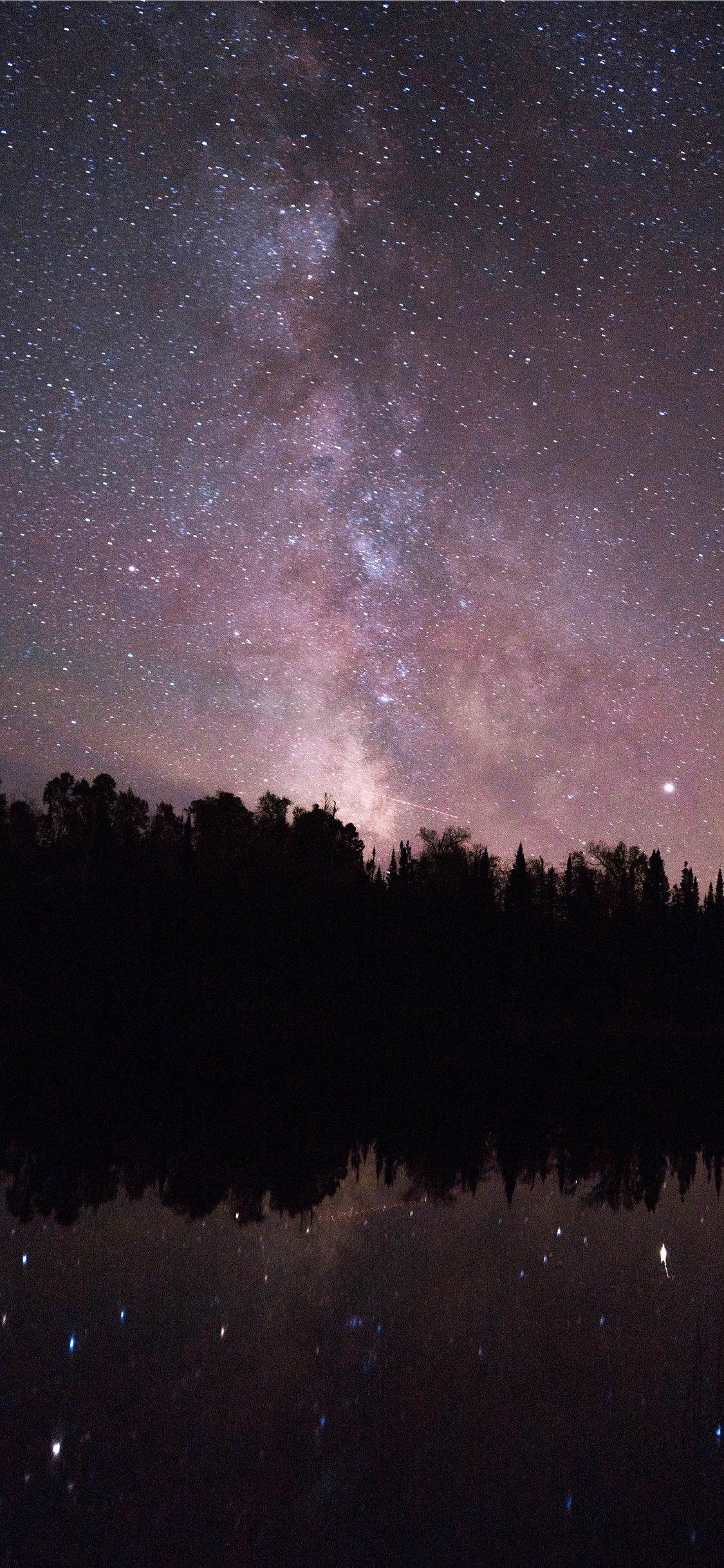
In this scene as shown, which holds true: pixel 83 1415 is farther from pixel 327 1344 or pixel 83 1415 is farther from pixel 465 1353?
pixel 465 1353

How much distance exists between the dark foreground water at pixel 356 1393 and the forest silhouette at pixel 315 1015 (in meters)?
2.42

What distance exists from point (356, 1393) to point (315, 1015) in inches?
1367

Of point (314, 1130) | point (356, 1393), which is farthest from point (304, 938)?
point (356, 1393)

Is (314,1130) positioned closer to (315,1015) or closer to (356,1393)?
(356,1393)

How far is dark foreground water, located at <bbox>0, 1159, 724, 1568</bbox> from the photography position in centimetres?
655

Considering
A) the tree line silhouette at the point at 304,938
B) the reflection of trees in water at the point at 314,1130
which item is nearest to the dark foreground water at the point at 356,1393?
the reflection of trees in water at the point at 314,1130

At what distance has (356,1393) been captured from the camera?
339 inches

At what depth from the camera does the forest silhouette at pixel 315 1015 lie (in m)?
18.4

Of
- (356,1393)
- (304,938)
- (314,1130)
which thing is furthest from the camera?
(304,938)

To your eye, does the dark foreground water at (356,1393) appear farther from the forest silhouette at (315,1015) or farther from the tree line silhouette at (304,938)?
the tree line silhouette at (304,938)

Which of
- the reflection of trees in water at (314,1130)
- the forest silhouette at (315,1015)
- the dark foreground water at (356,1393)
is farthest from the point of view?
the forest silhouette at (315,1015)

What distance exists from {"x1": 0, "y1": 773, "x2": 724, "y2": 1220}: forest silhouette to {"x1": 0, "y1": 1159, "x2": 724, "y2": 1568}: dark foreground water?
7.93ft

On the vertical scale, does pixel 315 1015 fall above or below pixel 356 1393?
above

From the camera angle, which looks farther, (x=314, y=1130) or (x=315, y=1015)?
(x=315, y=1015)
